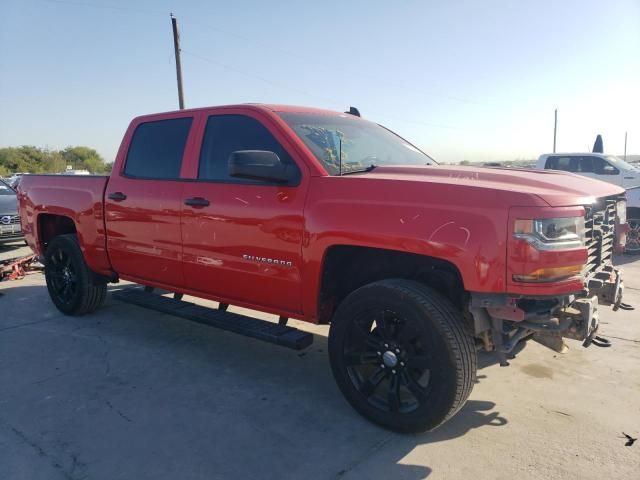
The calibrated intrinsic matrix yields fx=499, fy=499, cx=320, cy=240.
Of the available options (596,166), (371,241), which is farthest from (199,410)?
(596,166)

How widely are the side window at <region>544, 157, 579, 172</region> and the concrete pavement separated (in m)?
8.83

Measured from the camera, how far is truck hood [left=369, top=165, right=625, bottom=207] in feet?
8.67

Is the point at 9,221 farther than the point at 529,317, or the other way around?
the point at 9,221

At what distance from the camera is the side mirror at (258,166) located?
3.13 m

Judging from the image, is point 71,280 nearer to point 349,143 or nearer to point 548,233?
A: point 349,143

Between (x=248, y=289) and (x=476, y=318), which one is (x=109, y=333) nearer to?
(x=248, y=289)

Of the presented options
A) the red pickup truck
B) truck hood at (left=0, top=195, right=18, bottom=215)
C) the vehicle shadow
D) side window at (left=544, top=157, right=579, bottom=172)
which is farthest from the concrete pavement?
side window at (left=544, top=157, right=579, bottom=172)

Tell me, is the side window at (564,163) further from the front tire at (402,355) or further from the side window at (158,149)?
the front tire at (402,355)

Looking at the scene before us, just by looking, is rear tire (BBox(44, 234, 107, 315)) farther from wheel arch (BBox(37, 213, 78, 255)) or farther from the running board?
the running board

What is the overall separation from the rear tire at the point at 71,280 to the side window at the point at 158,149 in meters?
1.27

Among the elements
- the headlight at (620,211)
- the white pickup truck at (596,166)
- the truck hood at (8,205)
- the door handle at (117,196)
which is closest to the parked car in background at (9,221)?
the truck hood at (8,205)

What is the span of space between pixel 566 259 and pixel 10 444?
3286 mm

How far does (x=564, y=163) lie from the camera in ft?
41.3

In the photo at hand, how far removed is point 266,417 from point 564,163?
11815mm
